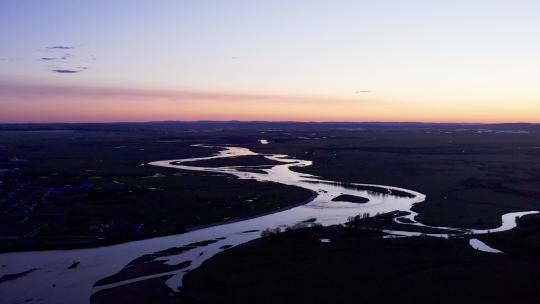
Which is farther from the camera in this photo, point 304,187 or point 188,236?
point 304,187

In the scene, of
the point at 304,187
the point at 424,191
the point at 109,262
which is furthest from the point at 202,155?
the point at 109,262

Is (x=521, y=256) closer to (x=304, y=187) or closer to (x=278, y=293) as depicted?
(x=278, y=293)

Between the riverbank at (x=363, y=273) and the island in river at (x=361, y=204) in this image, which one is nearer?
the riverbank at (x=363, y=273)

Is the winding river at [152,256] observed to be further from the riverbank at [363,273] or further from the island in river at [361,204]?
the riverbank at [363,273]

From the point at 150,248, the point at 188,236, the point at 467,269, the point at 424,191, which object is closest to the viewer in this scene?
the point at 467,269

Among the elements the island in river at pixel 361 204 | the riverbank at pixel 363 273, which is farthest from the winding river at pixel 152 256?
the riverbank at pixel 363 273

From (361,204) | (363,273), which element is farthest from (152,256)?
(361,204)

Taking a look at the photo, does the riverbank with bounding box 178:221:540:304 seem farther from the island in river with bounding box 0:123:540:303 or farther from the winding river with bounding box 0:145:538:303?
the winding river with bounding box 0:145:538:303

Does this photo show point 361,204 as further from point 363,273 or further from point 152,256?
point 152,256

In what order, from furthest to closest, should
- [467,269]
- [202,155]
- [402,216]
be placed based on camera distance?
[202,155], [402,216], [467,269]
